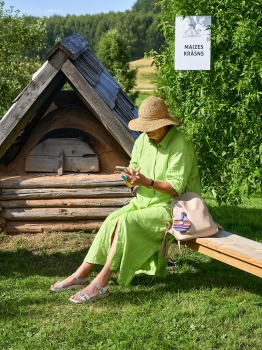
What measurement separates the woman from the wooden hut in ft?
4.59

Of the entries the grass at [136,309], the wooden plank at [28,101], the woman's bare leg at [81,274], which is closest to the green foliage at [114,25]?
the wooden plank at [28,101]

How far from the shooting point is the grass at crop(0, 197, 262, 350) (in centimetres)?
450

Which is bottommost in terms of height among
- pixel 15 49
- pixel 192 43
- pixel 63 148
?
pixel 63 148

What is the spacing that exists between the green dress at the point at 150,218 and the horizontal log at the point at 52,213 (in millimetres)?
1814

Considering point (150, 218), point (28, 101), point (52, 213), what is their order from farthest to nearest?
point (52, 213) < point (28, 101) < point (150, 218)

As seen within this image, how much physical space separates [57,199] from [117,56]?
2277cm

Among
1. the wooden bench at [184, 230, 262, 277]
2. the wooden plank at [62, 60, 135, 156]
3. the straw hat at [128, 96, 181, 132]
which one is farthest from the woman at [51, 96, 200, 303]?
the wooden plank at [62, 60, 135, 156]

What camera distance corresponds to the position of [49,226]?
7.48 metres

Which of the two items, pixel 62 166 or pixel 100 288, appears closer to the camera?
pixel 100 288

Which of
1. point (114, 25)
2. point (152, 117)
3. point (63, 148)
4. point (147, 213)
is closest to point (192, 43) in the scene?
point (152, 117)

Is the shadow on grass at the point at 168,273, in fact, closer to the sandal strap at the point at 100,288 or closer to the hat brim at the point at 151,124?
the sandal strap at the point at 100,288

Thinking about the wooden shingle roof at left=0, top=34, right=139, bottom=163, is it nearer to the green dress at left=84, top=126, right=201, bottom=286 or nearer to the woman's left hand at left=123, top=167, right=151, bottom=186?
the green dress at left=84, top=126, right=201, bottom=286

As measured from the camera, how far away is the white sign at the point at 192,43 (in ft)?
17.6

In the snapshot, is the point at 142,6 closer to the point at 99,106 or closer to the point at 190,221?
the point at 99,106
